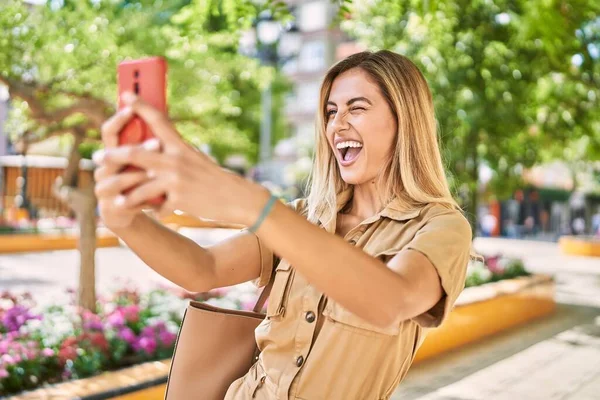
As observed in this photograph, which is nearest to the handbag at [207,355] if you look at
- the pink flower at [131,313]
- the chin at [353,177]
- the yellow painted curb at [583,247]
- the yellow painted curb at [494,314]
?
the chin at [353,177]

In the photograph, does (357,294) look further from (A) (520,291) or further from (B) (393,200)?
(A) (520,291)

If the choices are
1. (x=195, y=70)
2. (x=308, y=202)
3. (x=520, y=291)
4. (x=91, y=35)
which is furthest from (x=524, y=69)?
(x=308, y=202)

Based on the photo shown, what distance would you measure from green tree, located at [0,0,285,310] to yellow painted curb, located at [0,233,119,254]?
413 inches

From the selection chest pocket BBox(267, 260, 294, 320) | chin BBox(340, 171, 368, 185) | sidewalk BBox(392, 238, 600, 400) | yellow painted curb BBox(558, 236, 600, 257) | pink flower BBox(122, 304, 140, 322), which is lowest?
yellow painted curb BBox(558, 236, 600, 257)

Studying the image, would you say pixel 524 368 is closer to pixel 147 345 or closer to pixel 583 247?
pixel 147 345

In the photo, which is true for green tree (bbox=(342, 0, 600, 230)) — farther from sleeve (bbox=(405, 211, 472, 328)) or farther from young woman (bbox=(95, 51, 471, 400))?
sleeve (bbox=(405, 211, 472, 328))

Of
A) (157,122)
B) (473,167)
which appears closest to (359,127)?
(157,122)

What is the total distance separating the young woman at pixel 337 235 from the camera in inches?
38.5

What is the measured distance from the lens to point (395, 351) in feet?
5.30

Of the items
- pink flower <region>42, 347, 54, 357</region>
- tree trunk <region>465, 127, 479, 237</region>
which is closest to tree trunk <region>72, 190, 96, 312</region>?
pink flower <region>42, 347, 54, 357</region>

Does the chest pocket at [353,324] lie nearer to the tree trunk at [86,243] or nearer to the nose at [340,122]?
the nose at [340,122]

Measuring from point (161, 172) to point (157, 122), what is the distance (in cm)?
7

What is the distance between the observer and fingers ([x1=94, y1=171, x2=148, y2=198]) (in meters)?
0.94

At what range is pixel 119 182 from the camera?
3.10ft
